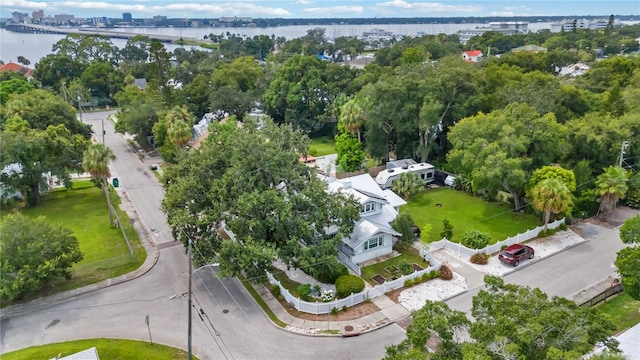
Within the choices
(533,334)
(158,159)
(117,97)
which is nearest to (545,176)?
(533,334)

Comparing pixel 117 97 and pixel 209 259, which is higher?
pixel 117 97

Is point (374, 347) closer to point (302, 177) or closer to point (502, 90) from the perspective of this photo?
point (302, 177)

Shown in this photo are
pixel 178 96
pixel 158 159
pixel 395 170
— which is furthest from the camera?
pixel 178 96

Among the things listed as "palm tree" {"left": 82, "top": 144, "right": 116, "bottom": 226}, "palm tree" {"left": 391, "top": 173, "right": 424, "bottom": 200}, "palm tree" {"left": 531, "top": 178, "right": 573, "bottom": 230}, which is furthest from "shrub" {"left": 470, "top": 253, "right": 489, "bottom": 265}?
"palm tree" {"left": 82, "top": 144, "right": 116, "bottom": 226}

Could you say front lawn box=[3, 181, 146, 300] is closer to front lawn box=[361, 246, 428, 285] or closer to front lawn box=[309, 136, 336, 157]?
front lawn box=[361, 246, 428, 285]

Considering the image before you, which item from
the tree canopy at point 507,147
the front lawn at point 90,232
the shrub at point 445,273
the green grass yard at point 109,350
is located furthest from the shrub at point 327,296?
the tree canopy at point 507,147

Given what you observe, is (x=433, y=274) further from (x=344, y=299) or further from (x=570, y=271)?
(x=570, y=271)

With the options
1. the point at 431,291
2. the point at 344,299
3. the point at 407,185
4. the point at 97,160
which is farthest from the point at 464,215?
the point at 97,160
